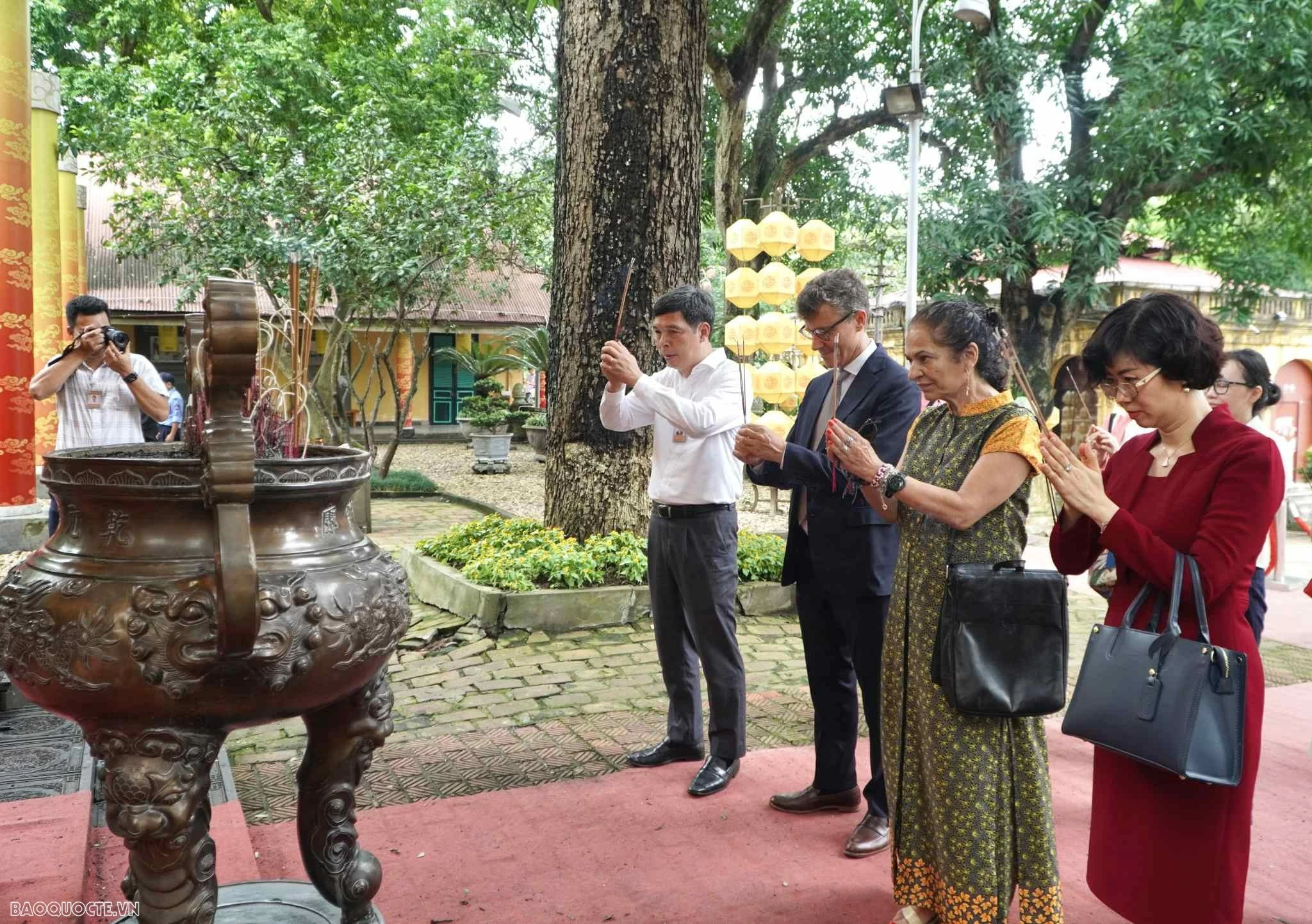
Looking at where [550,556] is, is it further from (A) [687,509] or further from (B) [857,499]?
(B) [857,499]

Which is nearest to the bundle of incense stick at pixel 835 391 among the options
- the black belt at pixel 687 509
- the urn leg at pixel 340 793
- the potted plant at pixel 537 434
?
the black belt at pixel 687 509

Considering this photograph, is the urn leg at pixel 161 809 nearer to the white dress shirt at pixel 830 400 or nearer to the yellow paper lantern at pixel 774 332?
the white dress shirt at pixel 830 400

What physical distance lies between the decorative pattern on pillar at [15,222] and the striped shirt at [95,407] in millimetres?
2654

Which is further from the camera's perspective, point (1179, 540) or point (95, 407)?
point (95, 407)

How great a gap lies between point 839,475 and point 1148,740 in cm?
116

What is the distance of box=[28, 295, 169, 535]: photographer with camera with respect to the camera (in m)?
5.14

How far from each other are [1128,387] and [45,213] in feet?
33.1

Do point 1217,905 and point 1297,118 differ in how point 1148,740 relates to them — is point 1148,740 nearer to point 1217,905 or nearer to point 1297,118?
point 1217,905

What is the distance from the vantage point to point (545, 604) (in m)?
5.68

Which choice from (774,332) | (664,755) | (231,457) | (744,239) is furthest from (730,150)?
(231,457)

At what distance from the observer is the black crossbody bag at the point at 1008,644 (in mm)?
2271

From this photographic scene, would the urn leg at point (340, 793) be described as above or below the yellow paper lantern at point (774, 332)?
below

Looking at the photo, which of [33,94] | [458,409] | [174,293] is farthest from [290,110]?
[458,409]

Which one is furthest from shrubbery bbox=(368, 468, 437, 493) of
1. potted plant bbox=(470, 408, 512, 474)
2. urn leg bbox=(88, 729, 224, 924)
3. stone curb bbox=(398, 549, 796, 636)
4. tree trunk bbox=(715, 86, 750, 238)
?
urn leg bbox=(88, 729, 224, 924)
